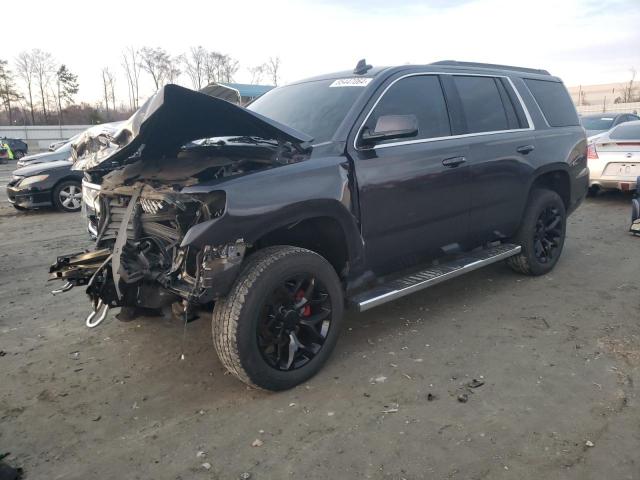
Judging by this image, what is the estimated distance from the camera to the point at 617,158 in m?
8.71

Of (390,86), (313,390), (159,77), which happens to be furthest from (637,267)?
(159,77)

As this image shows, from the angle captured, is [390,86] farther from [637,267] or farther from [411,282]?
[637,267]

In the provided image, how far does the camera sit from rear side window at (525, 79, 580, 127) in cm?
525

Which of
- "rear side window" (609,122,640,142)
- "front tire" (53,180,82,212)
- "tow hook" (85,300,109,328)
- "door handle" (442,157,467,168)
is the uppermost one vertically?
"rear side window" (609,122,640,142)

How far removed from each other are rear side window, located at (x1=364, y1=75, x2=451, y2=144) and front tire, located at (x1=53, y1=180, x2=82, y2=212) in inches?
328

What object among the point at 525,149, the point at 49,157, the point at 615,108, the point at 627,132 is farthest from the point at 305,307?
the point at 615,108

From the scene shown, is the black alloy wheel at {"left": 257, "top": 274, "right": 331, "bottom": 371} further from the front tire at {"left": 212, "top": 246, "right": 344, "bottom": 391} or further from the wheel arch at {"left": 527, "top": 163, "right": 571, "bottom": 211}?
the wheel arch at {"left": 527, "top": 163, "right": 571, "bottom": 211}

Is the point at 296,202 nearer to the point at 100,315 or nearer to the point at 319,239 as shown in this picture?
the point at 319,239

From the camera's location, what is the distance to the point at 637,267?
5.60 metres

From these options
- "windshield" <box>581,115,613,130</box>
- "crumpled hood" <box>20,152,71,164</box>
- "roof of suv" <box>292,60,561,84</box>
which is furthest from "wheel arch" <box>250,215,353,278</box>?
"windshield" <box>581,115,613,130</box>

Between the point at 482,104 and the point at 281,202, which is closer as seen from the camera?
the point at 281,202

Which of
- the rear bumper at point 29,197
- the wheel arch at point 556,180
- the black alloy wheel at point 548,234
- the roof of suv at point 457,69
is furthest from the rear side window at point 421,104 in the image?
the rear bumper at point 29,197

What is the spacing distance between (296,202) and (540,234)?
3.22 meters

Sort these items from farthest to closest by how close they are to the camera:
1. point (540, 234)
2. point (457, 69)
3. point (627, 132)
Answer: point (627, 132), point (540, 234), point (457, 69)
